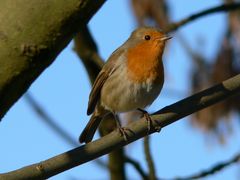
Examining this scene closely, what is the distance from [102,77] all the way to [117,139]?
86.5 inches

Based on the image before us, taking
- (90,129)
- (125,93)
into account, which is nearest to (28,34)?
(125,93)

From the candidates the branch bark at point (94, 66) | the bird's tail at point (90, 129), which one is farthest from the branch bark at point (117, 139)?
the bird's tail at point (90, 129)

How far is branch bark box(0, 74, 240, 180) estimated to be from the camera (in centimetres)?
234

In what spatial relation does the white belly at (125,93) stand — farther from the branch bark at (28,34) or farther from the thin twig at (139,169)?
the branch bark at (28,34)

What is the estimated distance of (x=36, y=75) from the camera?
7.39 ft

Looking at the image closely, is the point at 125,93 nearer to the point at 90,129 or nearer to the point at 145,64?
the point at 145,64

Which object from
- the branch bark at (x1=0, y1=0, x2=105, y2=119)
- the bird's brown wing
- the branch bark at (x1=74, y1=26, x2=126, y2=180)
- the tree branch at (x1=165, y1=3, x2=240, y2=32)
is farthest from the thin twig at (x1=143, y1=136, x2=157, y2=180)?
the branch bark at (x1=0, y1=0, x2=105, y2=119)

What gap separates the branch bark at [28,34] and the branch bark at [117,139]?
263mm

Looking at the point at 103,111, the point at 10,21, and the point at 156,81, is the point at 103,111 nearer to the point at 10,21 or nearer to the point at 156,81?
the point at 156,81

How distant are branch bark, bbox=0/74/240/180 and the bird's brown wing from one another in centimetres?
189

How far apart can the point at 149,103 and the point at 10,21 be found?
2481 millimetres

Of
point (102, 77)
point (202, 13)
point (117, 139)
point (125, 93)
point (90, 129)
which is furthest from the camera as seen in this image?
point (90, 129)

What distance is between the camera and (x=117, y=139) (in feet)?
8.26

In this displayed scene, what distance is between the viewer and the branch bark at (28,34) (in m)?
2.21
